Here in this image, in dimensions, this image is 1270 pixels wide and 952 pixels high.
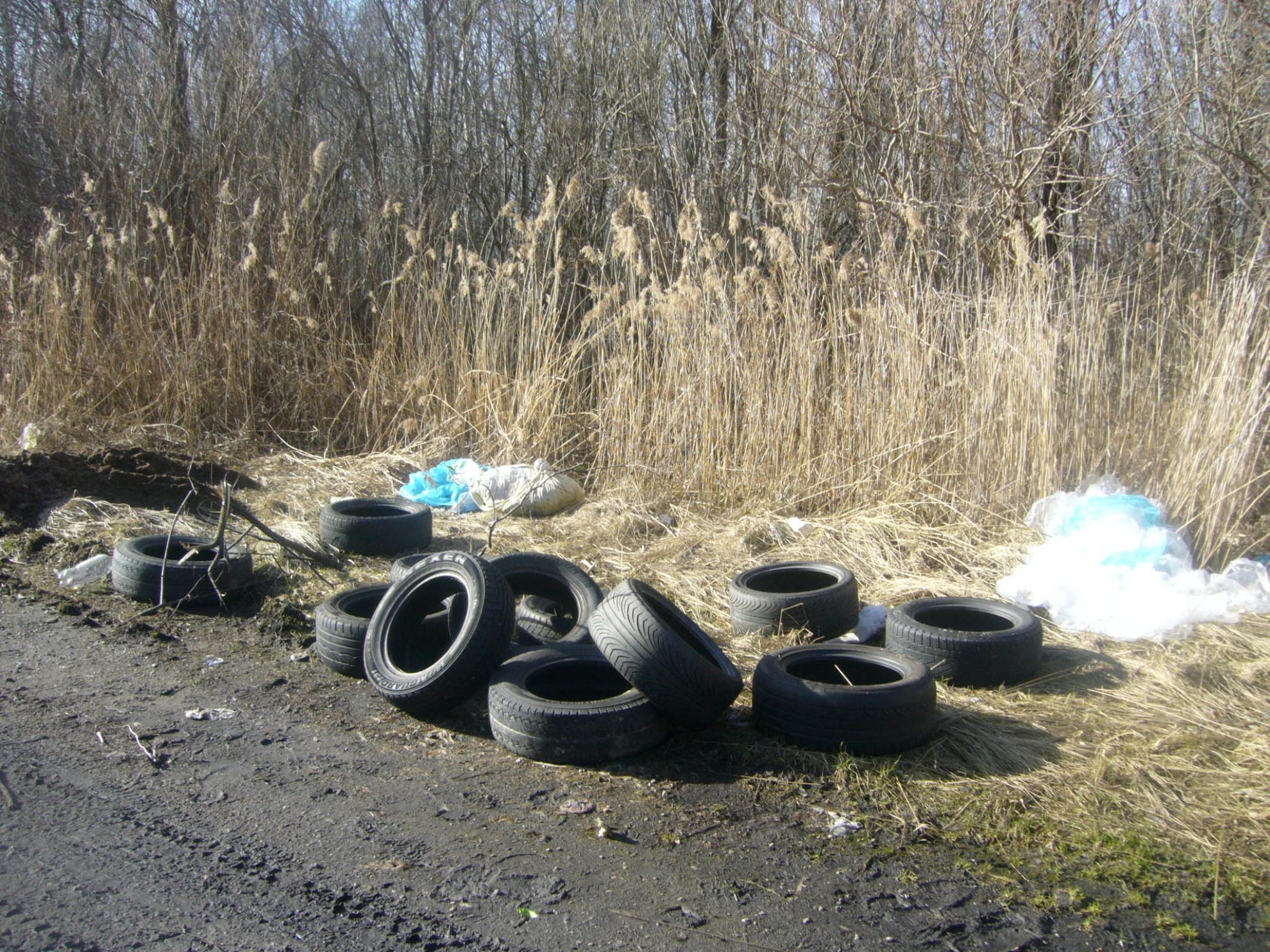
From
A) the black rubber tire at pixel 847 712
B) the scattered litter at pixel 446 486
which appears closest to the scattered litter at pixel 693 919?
the black rubber tire at pixel 847 712

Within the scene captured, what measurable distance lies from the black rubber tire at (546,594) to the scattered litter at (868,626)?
4.33 feet

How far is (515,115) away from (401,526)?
22.7 ft

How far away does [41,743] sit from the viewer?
11.5 ft

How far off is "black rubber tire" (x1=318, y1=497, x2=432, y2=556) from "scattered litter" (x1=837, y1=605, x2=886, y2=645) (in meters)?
2.79

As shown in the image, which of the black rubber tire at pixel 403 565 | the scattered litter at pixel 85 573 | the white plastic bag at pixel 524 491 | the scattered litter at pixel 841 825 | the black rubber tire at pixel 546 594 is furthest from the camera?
the white plastic bag at pixel 524 491

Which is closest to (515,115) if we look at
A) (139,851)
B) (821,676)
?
(821,676)

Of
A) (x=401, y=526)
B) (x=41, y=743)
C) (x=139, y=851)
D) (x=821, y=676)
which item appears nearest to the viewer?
(x=139, y=851)

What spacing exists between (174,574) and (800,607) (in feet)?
10.6

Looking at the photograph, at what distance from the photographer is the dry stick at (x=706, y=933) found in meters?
2.46

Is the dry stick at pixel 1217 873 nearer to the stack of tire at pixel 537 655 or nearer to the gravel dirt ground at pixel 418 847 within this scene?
the gravel dirt ground at pixel 418 847

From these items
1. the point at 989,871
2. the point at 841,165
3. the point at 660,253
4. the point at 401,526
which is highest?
the point at 841,165

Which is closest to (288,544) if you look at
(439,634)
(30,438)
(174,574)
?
(174,574)

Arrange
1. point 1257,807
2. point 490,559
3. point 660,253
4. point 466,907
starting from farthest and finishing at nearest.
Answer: point 660,253, point 490,559, point 1257,807, point 466,907

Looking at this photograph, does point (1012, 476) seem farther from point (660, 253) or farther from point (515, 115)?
point (515, 115)
